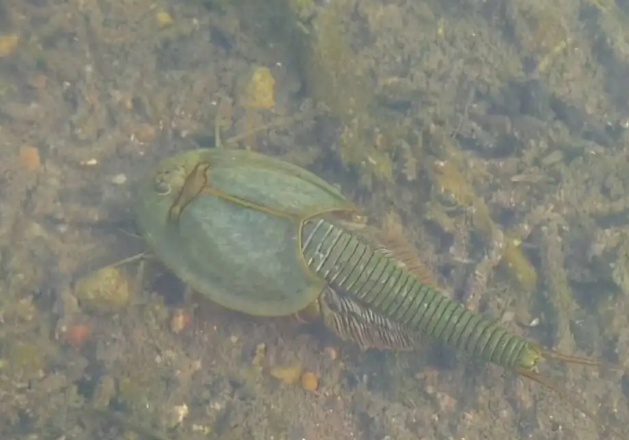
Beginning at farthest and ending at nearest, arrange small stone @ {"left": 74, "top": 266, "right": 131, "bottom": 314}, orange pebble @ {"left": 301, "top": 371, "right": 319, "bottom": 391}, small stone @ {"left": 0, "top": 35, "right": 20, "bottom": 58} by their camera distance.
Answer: small stone @ {"left": 0, "top": 35, "right": 20, "bottom": 58} → orange pebble @ {"left": 301, "top": 371, "right": 319, "bottom": 391} → small stone @ {"left": 74, "top": 266, "right": 131, "bottom": 314}

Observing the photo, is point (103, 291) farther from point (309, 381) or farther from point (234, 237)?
point (309, 381)

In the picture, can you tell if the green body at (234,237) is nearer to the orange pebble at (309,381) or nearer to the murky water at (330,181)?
the murky water at (330,181)

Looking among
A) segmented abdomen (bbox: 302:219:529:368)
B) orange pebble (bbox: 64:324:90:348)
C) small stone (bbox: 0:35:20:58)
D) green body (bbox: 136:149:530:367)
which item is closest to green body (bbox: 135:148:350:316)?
green body (bbox: 136:149:530:367)

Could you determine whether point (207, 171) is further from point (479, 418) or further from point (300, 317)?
point (479, 418)

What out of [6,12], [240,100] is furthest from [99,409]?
[6,12]

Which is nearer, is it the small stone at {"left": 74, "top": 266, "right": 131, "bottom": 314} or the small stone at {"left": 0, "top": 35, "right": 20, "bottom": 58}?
the small stone at {"left": 74, "top": 266, "right": 131, "bottom": 314}

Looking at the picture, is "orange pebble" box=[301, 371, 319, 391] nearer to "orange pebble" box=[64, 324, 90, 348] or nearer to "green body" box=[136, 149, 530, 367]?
"green body" box=[136, 149, 530, 367]

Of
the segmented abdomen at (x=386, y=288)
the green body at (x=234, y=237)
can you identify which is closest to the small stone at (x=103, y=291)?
the green body at (x=234, y=237)
